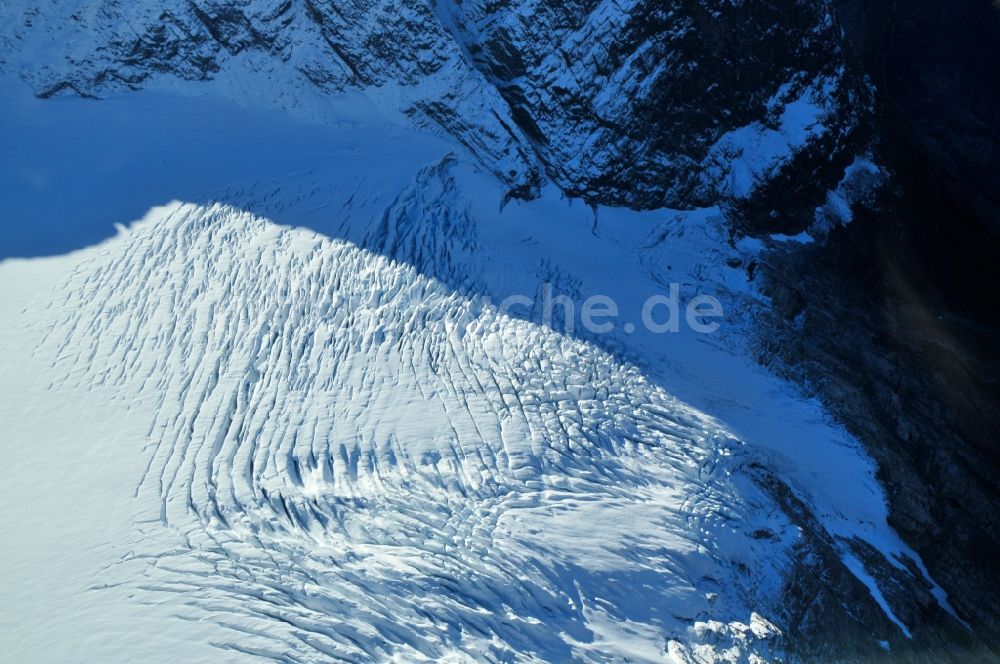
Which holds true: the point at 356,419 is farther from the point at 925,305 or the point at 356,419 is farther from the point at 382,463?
the point at 925,305

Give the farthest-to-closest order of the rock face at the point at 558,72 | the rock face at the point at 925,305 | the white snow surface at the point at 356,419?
the rock face at the point at 558,72 → the rock face at the point at 925,305 → the white snow surface at the point at 356,419

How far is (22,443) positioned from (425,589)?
17.1 ft

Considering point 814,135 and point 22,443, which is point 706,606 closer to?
point 22,443

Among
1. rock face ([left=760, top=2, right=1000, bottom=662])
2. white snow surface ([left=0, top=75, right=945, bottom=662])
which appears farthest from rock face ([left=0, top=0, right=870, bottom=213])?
rock face ([left=760, top=2, right=1000, bottom=662])

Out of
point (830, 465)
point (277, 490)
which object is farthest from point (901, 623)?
point (277, 490)

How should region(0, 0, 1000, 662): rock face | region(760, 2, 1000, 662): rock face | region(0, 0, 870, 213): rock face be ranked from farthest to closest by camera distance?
region(0, 0, 870, 213): rock face, region(0, 0, 1000, 662): rock face, region(760, 2, 1000, 662): rock face

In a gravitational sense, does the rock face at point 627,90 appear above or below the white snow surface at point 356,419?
above

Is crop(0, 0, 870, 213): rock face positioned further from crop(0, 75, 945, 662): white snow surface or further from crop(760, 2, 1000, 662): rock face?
crop(760, 2, 1000, 662): rock face

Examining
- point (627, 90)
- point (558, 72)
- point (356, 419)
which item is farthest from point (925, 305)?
point (356, 419)

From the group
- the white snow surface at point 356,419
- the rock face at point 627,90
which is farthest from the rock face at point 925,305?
the white snow surface at point 356,419

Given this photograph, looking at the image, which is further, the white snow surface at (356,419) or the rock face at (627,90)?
the rock face at (627,90)

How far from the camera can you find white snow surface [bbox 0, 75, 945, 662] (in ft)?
28.9

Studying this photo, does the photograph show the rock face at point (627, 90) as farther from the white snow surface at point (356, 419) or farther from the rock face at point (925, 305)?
the white snow surface at point (356, 419)

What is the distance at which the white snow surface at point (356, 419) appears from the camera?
28.9 feet
